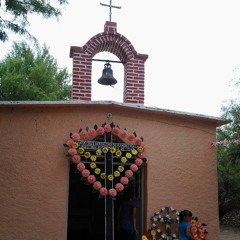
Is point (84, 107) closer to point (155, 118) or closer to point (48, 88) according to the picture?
point (155, 118)

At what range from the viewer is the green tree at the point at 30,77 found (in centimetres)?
2017

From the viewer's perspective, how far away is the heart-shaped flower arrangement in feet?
22.7

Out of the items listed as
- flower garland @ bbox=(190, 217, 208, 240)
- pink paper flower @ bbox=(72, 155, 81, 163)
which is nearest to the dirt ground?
flower garland @ bbox=(190, 217, 208, 240)

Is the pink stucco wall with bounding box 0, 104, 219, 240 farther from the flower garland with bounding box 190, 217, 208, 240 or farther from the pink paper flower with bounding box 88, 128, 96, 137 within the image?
the flower garland with bounding box 190, 217, 208, 240

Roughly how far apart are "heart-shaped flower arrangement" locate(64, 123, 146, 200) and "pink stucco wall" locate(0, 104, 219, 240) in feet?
0.71

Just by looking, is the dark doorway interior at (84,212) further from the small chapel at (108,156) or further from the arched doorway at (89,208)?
the small chapel at (108,156)

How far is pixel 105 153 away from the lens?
721 centimetres

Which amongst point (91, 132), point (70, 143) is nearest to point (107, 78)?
point (91, 132)

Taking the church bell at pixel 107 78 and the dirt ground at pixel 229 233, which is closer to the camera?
the church bell at pixel 107 78

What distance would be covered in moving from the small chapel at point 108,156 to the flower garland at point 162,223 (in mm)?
20

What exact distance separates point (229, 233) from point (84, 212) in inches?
250

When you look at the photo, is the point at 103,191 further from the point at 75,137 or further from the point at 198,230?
the point at 198,230

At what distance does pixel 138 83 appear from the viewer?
7.99m

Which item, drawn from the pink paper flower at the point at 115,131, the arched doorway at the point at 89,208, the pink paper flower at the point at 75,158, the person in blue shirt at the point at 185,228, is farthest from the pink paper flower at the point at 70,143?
the person in blue shirt at the point at 185,228
